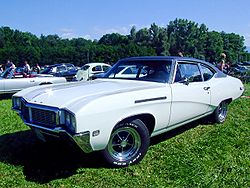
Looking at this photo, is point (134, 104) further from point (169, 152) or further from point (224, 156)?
point (224, 156)

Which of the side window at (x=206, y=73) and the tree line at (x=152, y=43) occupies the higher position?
the tree line at (x=152, y=43)

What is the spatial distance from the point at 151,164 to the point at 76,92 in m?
1.43

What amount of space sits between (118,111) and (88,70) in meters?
14.8

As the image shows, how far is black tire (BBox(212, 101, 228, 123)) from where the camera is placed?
6.13 metres

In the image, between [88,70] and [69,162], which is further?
[88,70]

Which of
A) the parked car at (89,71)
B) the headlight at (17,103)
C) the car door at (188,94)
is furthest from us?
the parked car at (89,71)

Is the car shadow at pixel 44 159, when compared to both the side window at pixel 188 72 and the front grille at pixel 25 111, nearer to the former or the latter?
the front grille at pixel 25 111

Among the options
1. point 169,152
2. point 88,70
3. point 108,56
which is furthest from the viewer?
point 108,56

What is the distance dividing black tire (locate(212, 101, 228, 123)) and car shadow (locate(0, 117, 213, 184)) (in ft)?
4.47

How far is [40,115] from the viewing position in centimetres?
389

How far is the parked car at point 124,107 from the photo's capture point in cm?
356

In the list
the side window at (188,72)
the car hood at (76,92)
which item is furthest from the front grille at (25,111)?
the side window at (188,72)

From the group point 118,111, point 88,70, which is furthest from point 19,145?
point 88,70

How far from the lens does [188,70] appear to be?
17.6 feet
